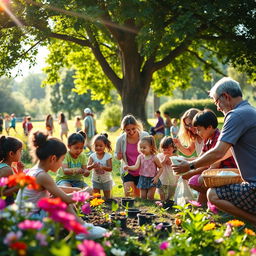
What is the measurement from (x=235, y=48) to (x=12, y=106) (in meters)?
75.1

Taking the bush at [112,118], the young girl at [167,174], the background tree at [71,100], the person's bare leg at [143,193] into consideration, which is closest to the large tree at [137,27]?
the young girl at [167,174]

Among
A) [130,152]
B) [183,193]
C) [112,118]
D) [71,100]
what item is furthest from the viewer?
[71,100]

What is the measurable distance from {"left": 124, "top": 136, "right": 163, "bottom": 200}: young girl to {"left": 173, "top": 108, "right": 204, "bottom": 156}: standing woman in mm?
500

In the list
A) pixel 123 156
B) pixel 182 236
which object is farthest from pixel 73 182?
pixel 182 236

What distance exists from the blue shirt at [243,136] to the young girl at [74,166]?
2.47 m

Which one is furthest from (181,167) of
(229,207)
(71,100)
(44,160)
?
(71,100)

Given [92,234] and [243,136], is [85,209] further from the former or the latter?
[243,136]

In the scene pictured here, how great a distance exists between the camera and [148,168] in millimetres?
7398

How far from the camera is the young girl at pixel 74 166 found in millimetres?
6553

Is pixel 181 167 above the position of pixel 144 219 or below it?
above

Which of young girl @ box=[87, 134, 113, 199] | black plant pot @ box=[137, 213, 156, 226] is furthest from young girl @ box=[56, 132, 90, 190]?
black plant pot @ box=[137, 213, 156, 226]

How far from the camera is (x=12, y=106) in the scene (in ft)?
289

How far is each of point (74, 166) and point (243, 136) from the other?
2971 millimetres

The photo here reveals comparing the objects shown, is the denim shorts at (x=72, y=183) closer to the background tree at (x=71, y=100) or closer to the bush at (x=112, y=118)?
the bush at (x=112, y=118)
